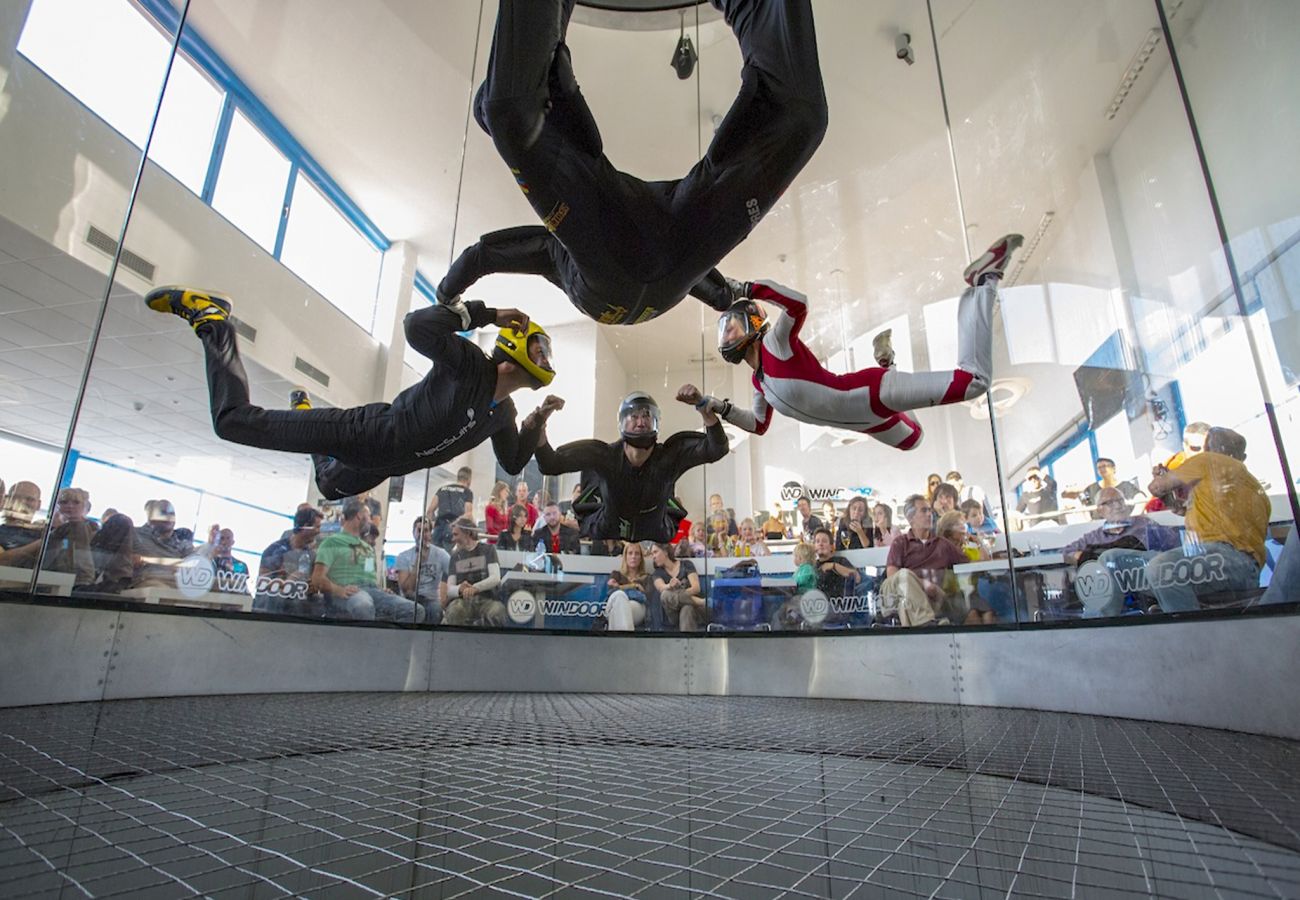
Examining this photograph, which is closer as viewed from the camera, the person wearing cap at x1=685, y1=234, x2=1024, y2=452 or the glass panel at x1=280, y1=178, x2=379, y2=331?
the person wearing cap at x1=685, y1=234, x2=1024, y2=452

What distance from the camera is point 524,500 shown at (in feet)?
18.5

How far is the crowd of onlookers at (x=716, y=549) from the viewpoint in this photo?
3.22 meters

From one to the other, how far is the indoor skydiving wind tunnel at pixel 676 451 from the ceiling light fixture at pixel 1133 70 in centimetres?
3

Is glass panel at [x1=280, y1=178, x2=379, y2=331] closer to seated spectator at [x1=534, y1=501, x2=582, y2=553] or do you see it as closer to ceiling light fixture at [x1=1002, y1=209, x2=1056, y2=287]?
seated spectator at [x1=534, y1=501, x2=582, y2=553]

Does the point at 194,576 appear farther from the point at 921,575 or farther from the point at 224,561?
the point at 921,575

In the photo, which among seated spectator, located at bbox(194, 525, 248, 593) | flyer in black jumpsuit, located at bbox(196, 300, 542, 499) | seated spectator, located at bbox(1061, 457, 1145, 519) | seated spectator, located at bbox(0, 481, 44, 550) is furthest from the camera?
seated spectator, located at bbox(194, 525, 248, 593)

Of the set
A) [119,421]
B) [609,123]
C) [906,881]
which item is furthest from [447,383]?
[609,123]

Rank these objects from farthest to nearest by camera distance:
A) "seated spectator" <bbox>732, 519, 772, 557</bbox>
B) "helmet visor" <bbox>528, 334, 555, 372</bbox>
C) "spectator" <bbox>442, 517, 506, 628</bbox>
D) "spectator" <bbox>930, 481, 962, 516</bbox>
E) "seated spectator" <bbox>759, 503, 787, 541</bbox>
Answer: "seated spectator" <bbox>759, 503, 787, 541</bbox> < "seated spectator" <bbox>732, 519, 772, 557</bbox> < "spectator" <bbox>442, 517, 506, 628</bbox> < "spectator" <bbox>930, 481, 962, 516</bbox> < "helmet visor" <bbox>528, 334, 555, 372</bbox>

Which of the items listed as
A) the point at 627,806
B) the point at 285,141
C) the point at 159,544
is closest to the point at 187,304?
the point at 159,544

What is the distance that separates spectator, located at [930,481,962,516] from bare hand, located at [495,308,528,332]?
10.6ft

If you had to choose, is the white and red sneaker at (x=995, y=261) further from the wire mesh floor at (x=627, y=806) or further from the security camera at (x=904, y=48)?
the security camera at (x=904, y=48)

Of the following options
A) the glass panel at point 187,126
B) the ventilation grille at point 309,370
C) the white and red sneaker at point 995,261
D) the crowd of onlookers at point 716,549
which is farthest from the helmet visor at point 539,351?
the glass panel at point 187,126

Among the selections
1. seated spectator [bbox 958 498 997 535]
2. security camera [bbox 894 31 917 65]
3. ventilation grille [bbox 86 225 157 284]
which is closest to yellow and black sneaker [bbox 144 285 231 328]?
ventilation grille [bbox 86 225 157 284]

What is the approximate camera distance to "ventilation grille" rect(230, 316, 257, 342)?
4.47 metres
